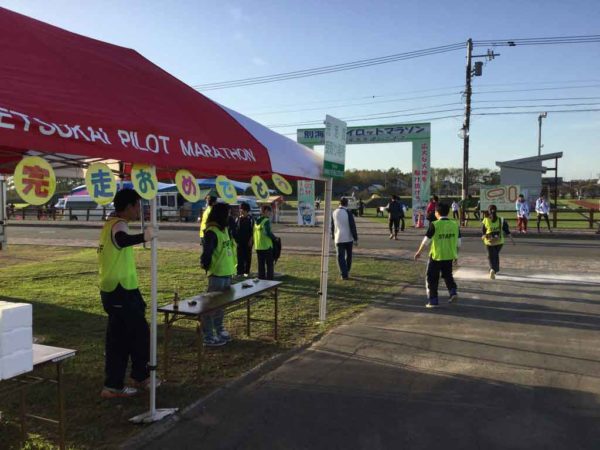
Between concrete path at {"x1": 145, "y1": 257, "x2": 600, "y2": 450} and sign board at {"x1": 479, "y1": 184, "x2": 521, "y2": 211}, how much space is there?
17848mm

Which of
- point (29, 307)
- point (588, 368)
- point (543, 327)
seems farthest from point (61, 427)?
point (543, 327)

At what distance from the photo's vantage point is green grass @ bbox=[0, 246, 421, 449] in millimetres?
3924

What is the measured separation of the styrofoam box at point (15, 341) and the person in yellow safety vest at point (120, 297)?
1257mm

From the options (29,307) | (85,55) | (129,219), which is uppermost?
(85,55)

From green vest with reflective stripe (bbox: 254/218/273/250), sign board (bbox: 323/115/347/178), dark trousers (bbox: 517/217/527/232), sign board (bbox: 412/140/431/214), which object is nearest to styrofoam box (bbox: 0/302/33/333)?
sign board (bbox: 323/115/347/178)

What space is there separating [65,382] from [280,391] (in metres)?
2.11

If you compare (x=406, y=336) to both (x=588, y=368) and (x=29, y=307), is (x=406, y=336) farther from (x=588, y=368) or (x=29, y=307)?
(x=29, y=307)

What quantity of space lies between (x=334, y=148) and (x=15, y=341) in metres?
4.79

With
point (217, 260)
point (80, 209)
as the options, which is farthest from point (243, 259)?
point (80, 209)

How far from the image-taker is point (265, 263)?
9.84 m

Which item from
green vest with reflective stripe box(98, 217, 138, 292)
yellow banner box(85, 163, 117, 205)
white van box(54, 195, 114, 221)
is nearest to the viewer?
A: yellow banner box(85, 163, 117, 205)

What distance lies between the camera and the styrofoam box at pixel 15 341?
2.82 metres

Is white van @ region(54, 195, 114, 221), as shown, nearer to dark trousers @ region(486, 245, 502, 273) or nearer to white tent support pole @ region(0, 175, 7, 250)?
white tent support pole @ region(0, 175, 7, 250)

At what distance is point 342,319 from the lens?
278 inches
